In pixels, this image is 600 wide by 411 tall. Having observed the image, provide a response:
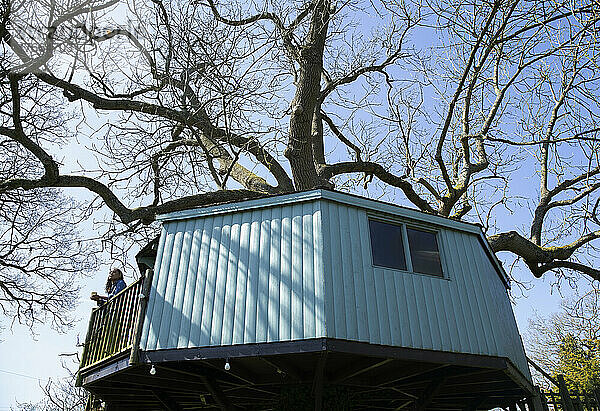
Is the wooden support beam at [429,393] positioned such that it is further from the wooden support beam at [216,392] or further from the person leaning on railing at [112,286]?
the person leaning on railing at [112,286]

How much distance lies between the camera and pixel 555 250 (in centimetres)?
1300

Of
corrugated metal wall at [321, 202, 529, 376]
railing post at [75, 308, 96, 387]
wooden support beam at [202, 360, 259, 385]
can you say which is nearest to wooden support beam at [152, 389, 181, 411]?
railing post at [75, 308, 96, 387]

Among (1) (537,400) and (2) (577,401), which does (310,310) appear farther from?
(2) (577,401)

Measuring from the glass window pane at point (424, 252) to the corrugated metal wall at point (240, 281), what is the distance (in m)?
1.69

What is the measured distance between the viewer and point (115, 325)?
8.58m

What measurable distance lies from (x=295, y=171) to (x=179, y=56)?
173 inches

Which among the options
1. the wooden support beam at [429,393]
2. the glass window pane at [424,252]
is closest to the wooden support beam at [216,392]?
the wooden support beam at [429,393]

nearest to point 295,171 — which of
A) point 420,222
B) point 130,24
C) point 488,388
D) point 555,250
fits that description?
point 420,222

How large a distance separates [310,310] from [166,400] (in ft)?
14.4

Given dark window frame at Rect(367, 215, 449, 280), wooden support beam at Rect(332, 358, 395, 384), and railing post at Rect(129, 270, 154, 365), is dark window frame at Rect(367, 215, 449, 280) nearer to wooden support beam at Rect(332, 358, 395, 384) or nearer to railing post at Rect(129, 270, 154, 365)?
wooden support beam at Rect(332, 358, 395, 384)

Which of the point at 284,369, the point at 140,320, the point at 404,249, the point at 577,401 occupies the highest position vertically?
the point at 404,249

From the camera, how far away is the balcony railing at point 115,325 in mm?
7969

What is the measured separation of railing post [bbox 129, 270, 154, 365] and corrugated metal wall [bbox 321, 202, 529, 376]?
2909mm

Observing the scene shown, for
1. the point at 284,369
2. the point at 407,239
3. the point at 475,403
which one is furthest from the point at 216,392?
the point at 475,403
